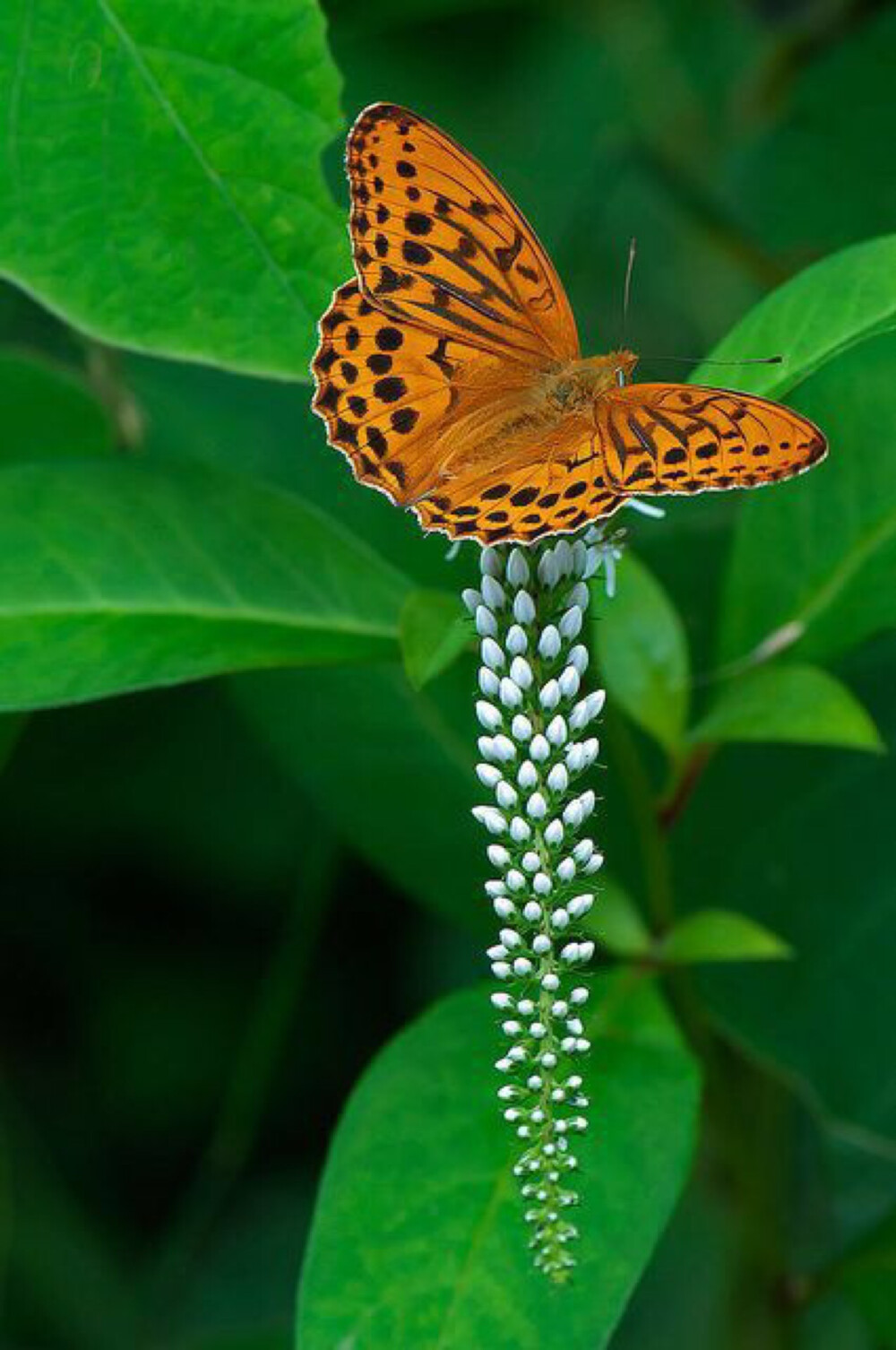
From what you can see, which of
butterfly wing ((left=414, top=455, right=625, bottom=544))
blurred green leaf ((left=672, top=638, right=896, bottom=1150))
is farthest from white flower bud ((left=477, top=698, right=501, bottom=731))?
blurred green leaf ((left=672, top=638, right=896, bottom=1150))

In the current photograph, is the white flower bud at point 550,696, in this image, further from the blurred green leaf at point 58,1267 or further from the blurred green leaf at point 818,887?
the blurred green leaf at point 58,1267

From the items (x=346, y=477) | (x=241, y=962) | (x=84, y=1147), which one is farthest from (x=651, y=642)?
(x=84, y=1147)

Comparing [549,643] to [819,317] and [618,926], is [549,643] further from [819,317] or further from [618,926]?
[618,926]

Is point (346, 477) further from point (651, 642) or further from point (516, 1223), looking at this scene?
point (516, 1223)

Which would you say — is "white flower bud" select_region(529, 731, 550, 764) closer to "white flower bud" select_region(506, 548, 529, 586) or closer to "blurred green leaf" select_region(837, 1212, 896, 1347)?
"white flower bud" select_region(506, 548, 529, 586)

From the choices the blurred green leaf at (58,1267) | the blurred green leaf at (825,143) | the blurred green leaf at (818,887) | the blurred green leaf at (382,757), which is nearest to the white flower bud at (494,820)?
the blurred green leaf at (382,757)

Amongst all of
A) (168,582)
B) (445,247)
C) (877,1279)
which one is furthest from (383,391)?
(877,1279)
